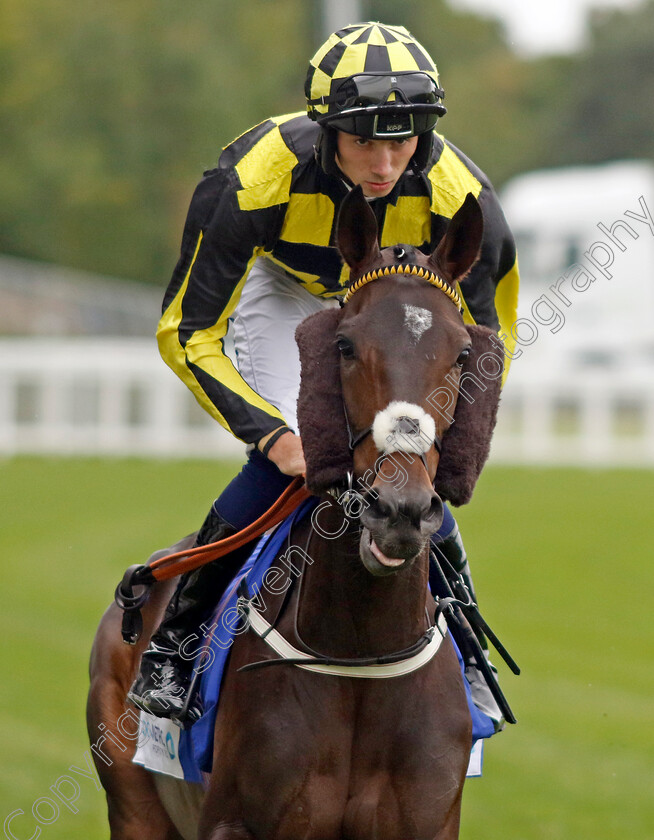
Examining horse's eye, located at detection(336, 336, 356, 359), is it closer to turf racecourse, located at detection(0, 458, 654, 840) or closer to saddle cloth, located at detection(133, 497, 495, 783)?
saddle cloth, located at detection(133, 497, 495, 783)

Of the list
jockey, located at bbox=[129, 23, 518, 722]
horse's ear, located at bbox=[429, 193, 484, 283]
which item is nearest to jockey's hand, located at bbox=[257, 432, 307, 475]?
jockey, located at bbox=[129, 23, 518, 722]

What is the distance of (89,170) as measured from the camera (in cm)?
3525

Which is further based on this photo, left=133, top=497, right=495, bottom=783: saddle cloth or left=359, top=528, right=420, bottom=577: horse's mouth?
left=133, top=497, right=495, bottom=783: saddle cloth

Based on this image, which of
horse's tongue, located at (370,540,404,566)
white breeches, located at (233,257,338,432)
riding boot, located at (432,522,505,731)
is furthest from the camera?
white breeches, located at (233,257,338,432)

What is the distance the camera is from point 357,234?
3.59m

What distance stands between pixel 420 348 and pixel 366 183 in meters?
0.83

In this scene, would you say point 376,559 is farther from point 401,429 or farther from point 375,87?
point 375,87

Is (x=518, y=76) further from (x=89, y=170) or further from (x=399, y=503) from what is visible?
(x=399, y=503)

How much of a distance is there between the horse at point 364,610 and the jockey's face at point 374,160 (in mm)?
400

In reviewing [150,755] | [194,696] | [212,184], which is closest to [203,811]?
[194,696]

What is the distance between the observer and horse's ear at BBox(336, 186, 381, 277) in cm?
353

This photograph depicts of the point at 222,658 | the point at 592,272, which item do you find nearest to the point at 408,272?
the point at 222,658

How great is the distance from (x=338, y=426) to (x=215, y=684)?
0.94 meters

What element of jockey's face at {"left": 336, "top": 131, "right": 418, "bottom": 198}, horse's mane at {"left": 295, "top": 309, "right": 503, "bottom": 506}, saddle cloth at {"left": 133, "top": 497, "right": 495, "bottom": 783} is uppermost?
jockey's face at {"left": 336, "top": 131, "right": 418, "bottom": 198}
